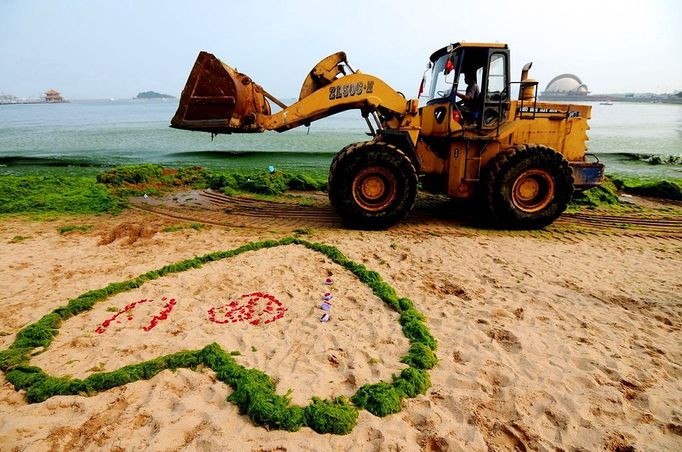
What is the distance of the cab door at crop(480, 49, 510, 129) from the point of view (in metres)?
6.81

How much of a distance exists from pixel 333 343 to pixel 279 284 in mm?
1464

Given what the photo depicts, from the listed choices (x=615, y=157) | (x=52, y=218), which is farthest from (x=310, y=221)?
(x=615, y=157)

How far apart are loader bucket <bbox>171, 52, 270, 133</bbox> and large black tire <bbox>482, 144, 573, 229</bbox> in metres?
4.52

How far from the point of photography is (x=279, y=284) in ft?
16.3

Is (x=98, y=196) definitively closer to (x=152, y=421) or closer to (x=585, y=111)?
(x=152, y=421)

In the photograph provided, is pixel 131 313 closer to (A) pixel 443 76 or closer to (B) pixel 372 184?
(B) pixel 372 184

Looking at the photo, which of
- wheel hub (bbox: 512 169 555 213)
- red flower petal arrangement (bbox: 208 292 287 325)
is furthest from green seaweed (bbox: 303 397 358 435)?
wheel hub (bbox: 512 169 555 213)

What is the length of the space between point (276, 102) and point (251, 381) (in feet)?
17.3

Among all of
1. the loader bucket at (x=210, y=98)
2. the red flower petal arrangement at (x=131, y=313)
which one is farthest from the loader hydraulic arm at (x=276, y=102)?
the red flower petal arrangement at (x=131, y=313)

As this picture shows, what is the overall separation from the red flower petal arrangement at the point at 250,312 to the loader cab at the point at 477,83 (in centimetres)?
446

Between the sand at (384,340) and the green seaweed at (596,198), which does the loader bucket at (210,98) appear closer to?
the sand at (384,340)

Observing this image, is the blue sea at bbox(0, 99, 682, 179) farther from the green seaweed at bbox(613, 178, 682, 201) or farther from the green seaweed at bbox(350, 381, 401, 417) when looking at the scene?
the green seaweed at bbox(350, 381, 401, 417)

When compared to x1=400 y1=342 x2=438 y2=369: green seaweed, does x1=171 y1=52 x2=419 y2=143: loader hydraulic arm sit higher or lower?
higher

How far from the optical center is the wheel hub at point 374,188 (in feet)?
22.5
